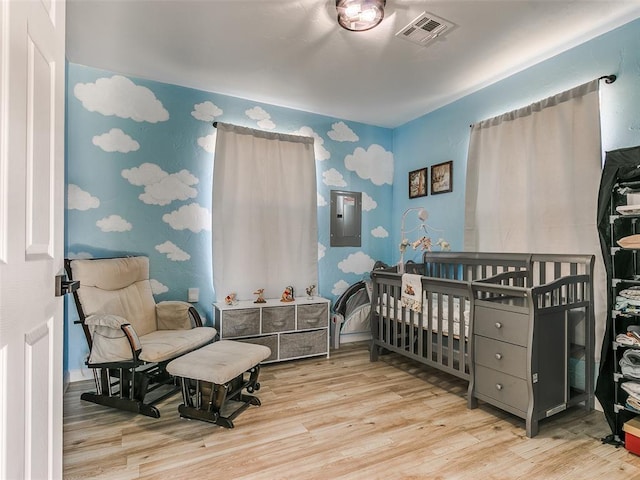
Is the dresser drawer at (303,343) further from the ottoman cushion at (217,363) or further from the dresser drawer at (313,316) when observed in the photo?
the ottoman cushion at (217,363)

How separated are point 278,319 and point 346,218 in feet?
4.60

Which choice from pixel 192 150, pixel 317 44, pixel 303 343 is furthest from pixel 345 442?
pixel 192 150

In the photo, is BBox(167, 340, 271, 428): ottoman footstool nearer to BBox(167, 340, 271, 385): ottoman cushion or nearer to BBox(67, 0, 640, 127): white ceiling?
BBox(167, 340, 271, 385): ottoman cushion

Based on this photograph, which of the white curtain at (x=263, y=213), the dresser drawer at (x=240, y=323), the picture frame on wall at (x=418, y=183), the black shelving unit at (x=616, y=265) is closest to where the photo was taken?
the black shelving unit at (x=616, y=265)

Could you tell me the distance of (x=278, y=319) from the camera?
325 centimetres

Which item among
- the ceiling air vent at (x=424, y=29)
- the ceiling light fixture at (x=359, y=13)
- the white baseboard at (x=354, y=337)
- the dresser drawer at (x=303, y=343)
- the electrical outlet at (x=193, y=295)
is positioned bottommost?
the white baseboard at (x=354, y=337)

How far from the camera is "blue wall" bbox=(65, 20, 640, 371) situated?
96.1 inches

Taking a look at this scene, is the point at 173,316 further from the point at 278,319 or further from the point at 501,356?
the point at 501,356

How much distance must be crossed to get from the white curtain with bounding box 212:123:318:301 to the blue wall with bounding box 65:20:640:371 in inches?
5.2

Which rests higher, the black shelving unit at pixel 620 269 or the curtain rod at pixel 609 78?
the curtain rod at pixel 609 78

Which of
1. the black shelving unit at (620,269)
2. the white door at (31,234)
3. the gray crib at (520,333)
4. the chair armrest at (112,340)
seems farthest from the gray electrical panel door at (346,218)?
the white door at (31,234)

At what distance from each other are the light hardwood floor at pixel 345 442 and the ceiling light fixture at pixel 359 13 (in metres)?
2.40

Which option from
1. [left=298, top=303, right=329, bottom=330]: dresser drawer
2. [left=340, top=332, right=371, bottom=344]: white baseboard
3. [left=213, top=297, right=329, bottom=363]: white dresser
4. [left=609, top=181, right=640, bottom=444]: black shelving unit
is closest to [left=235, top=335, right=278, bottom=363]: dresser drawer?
[left=213, top=297, right=329, bottom=363]: white dresser

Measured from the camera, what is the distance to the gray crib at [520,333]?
81.2 inches
